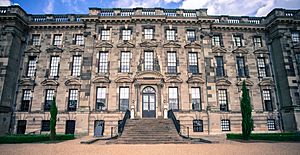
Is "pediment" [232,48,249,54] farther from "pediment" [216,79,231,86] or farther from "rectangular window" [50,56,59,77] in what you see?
"rectangular window" [50,56,59,77]

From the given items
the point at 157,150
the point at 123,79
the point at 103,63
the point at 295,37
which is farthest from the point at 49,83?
the point at 295,37

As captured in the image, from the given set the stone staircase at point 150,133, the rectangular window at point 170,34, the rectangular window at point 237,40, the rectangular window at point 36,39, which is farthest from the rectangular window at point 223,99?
the rectangular window at point 36,39

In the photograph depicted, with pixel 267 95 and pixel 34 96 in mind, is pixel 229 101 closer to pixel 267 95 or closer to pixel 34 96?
pixel 267 95

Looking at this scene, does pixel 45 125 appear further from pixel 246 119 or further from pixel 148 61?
pixel 246 119

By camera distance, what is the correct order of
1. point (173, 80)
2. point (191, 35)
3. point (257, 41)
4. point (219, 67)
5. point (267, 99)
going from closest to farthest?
point (173, 80) < point (267, 99) < point (219, 67) < point (191, 35) < point (257, 41)

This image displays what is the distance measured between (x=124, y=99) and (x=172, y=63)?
668 cm

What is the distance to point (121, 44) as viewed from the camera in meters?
20.3

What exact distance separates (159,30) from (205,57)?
Result: 6129 millimetres

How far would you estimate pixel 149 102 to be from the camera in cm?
1900

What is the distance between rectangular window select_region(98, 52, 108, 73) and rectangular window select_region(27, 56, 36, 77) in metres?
7.62

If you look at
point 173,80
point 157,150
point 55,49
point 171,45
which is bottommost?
point 157,150

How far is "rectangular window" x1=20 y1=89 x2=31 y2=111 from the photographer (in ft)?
63.1

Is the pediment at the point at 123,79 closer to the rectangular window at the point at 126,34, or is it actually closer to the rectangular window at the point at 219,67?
the rectangular window at the point at 126,34

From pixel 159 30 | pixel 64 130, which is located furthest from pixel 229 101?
pixel 64 130
